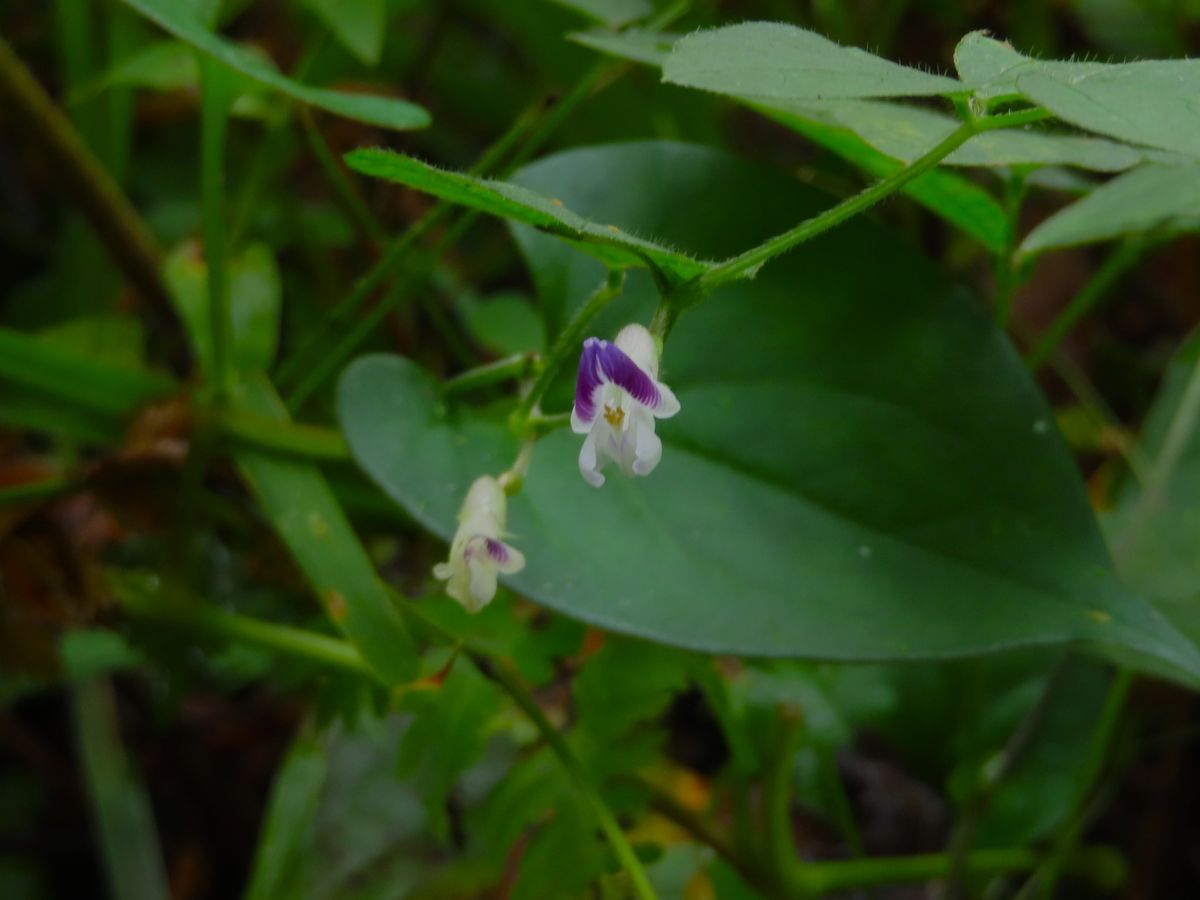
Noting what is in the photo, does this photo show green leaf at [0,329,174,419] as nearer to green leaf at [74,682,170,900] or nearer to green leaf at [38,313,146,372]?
green leaf at [38,313,146,372]

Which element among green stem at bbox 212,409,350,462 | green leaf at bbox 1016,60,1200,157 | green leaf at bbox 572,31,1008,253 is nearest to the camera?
green leaf at bbox 1016,60,1200,157

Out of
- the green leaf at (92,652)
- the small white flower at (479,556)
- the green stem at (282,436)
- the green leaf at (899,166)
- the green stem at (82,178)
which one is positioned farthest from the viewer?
the green leaf at (92,652)

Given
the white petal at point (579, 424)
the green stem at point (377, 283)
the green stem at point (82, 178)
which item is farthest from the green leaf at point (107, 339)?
the white petal at point (579, 424)

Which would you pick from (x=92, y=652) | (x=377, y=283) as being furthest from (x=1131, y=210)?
(x=92, y=652)

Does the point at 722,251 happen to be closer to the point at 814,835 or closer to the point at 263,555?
the point at 263,555

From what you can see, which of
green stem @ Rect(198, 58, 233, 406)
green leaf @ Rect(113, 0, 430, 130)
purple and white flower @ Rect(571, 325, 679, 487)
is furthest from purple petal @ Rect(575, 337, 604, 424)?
green stem @ Rect(198, 58, 233, 406)

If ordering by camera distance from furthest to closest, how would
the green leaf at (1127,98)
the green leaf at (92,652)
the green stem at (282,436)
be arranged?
the green leaf at (92,652) → the green stem at (282,436) → the green leaf at (1127,98)

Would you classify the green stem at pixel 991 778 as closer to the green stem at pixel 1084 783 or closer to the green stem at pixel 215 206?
the green stem at pixel 1084 783
